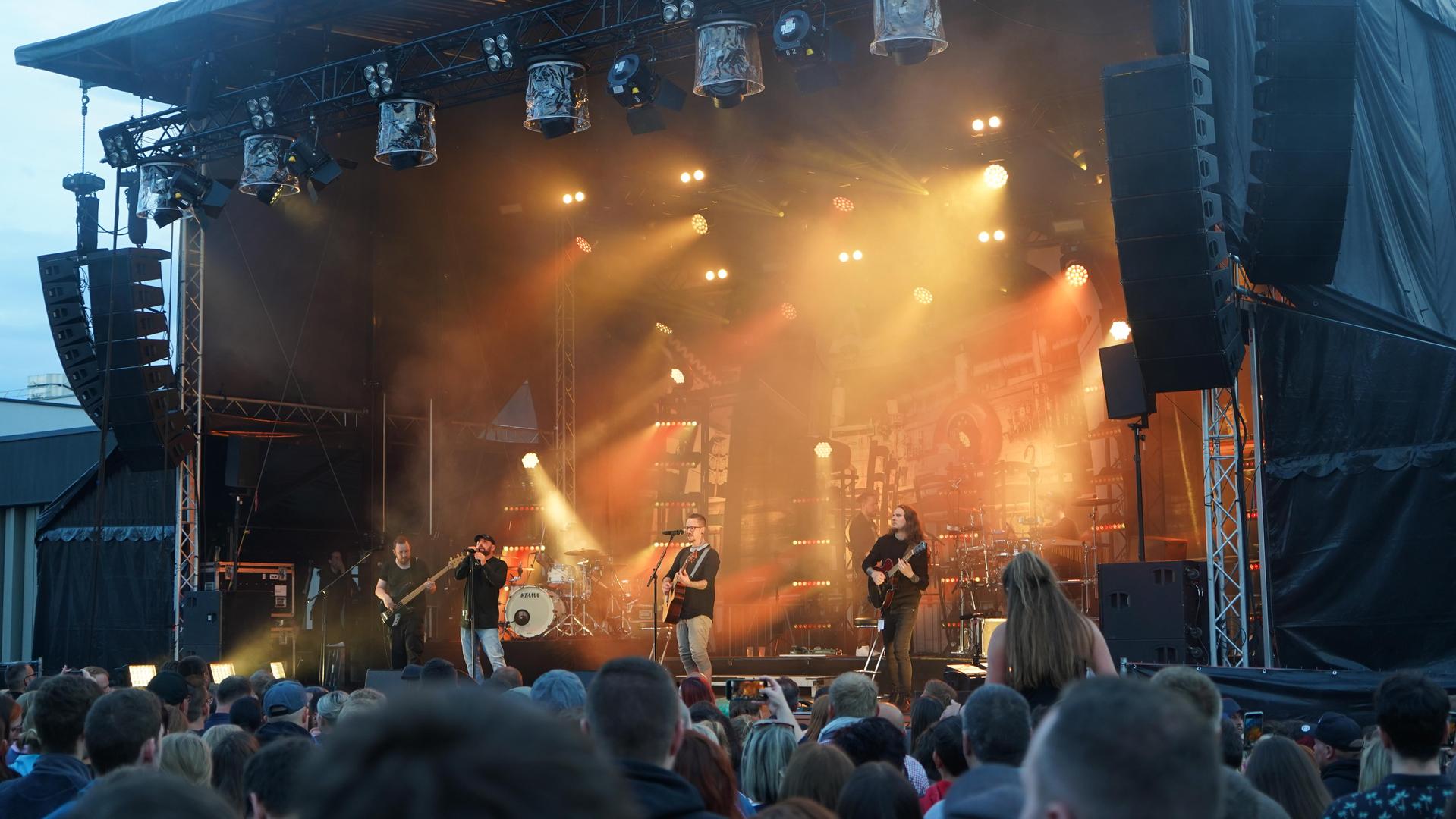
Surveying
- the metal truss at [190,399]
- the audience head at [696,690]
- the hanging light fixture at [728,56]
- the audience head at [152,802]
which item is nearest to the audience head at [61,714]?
the audience head at [696,690]

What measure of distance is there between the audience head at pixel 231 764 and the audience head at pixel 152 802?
315 cm

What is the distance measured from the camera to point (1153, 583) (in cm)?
1010

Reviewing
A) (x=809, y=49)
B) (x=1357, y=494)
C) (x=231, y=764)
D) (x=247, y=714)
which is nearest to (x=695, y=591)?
(x=809, y=49)

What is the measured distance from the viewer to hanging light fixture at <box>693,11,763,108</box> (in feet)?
36.9

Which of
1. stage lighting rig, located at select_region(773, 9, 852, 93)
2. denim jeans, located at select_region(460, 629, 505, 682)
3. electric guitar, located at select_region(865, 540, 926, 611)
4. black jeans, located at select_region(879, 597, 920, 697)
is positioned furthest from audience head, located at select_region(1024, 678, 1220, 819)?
denim jeans, located at select_region(460, 629, 505, 682)

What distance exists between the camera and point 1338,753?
5.83 m

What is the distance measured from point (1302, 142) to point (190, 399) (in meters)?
11.7

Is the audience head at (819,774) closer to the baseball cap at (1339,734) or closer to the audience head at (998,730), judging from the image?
the audience head at (998,730)

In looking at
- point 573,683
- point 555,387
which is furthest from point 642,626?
point 573,683

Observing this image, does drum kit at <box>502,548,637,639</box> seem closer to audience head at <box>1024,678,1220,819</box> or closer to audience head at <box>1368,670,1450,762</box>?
audience head at <box>1368,670,1450,762</box>

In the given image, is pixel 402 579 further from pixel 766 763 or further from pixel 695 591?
pixel 766 763

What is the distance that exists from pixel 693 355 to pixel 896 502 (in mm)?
4080

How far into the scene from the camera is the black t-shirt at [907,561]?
38.7 ft

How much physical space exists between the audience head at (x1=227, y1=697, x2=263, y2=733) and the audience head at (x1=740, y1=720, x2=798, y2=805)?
2504 mm
